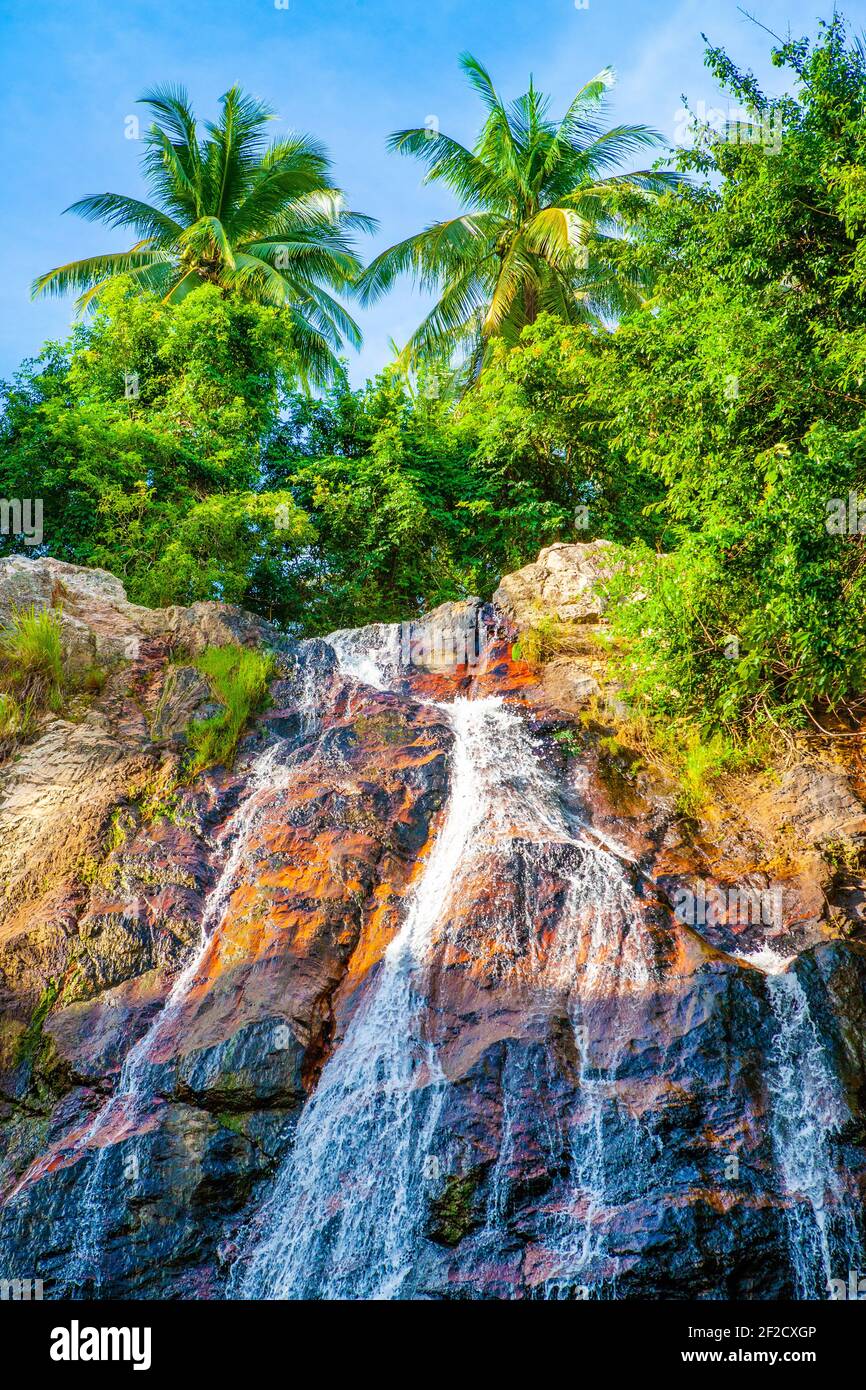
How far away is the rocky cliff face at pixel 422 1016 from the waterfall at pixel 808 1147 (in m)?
0.02

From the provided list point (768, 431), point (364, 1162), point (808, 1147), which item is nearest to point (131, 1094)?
point (364, 1162)

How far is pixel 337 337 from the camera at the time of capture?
70.5ft

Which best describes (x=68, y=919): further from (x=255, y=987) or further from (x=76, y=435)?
(x=76, y=435)

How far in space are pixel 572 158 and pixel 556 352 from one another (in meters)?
7.04

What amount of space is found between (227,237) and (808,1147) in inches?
800

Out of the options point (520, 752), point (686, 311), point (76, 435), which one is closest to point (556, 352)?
point (686, 311)

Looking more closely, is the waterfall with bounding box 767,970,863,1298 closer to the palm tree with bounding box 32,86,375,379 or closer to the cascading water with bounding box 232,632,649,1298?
the cascading water with bounding box 232,632,649,1298

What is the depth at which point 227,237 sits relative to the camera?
65.4 feet

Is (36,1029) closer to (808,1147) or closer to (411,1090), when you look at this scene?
(411,1090)

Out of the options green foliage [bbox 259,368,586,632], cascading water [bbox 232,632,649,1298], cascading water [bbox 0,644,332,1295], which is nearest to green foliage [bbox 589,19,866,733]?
cascading water [bbox 232,632,649,1298]

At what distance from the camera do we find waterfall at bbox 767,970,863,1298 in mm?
5469

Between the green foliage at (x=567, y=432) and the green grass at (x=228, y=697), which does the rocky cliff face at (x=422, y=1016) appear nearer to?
the green grass at (x=228, y=697)

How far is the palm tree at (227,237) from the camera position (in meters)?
20.0

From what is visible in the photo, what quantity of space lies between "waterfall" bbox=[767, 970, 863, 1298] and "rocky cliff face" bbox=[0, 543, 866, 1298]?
0.02 m
